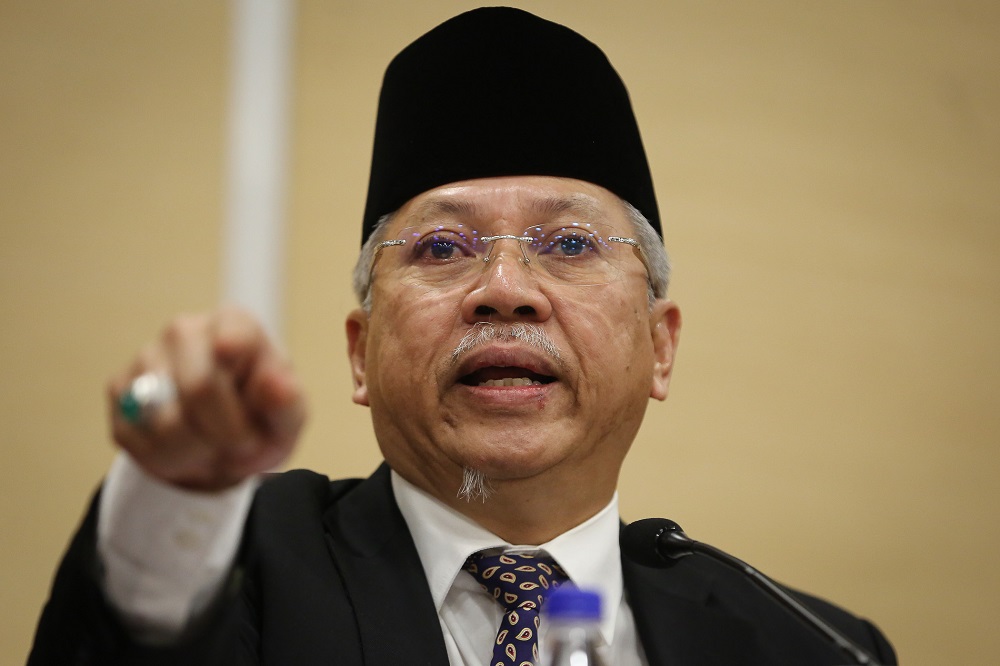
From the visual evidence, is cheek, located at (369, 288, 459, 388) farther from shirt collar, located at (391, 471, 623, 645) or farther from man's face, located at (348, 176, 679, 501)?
shirt collar, located at (391, 471, 623, 645)

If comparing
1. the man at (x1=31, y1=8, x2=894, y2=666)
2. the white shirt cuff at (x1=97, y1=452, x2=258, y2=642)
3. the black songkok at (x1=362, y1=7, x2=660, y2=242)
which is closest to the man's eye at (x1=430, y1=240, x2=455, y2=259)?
the man at (x1=31, y1=8, x2=894, y2=666)

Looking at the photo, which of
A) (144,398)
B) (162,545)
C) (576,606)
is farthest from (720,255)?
(144,398)

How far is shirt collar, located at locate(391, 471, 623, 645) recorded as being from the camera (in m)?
1.55

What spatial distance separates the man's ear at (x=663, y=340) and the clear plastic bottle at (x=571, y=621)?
85 centimetres

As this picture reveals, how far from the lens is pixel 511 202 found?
1657 millimetres

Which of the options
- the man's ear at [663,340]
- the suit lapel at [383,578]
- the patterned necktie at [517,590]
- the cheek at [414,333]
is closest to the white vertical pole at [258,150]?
the cheek at [414,333]

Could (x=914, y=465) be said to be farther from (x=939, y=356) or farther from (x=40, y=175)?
(x=40, y=175)

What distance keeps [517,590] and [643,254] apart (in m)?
0.68

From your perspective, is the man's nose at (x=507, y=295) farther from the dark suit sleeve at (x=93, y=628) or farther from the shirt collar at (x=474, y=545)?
the dark suit sleeve at (x=93, y=628)

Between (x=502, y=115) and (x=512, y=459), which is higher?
(x=502, y=115)

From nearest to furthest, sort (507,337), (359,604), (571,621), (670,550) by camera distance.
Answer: (571,621), (670,550), (359,604), (507,337)

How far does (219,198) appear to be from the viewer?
237cm

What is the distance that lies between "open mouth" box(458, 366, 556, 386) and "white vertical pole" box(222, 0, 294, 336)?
46cm

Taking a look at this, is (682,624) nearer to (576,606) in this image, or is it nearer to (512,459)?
(512,459)
